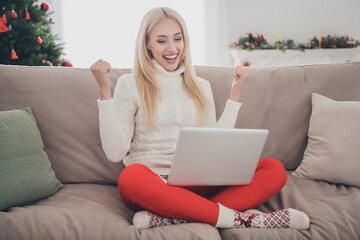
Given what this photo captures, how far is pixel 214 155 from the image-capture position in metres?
0.90

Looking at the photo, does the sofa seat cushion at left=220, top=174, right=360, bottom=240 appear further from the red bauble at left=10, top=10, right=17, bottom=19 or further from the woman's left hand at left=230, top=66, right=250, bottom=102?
the red bauble at left=10, top=10, right=17, bottom=19

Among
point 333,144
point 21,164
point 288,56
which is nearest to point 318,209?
point 333,144

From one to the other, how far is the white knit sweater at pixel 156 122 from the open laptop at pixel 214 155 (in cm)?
30

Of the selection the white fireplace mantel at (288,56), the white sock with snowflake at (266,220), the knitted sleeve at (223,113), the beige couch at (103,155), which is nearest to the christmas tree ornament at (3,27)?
the beige couch at (103,155)

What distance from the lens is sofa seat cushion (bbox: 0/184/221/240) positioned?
0.86 metres

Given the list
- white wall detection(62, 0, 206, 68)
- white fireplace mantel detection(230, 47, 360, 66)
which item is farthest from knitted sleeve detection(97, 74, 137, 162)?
white fireplace mantel detection(230, 47, 360, 66)

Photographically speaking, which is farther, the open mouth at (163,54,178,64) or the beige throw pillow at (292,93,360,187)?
the open mouth at (163,54,178,64)

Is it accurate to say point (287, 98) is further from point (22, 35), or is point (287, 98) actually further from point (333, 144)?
point (22, 35)

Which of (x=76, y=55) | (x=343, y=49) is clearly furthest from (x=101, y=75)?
(x=343, y=49)

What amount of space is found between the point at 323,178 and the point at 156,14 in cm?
97

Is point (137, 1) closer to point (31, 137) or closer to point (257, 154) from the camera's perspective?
point (31, 137)

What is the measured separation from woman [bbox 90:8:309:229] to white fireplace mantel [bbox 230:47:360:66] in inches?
88.8

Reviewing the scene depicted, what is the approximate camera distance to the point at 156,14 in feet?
4.42

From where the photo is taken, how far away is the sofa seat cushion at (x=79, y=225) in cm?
86
